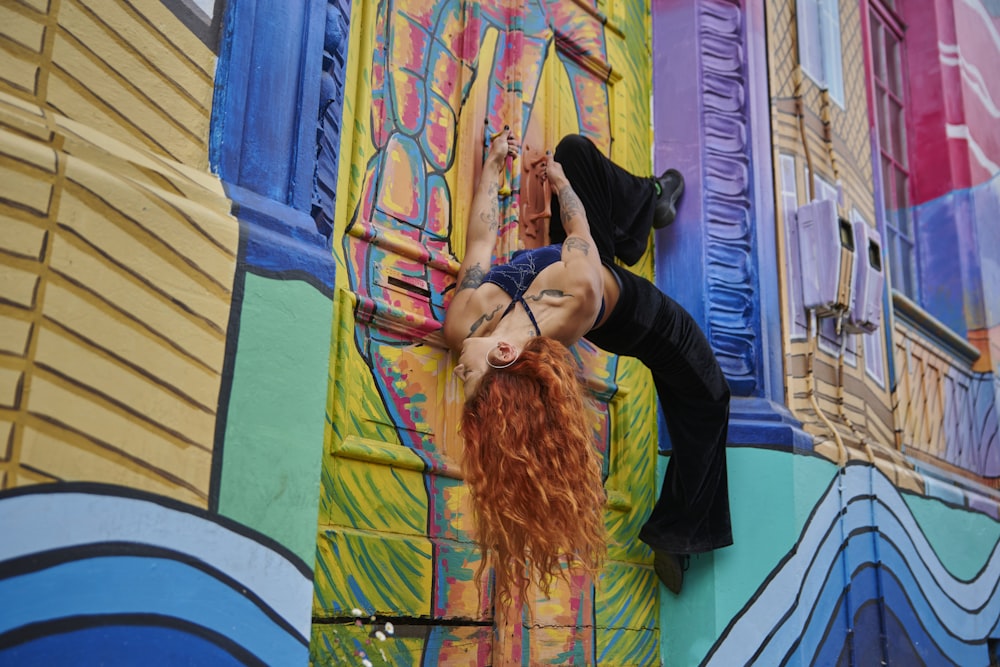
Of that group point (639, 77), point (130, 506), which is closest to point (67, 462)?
point (130, 506)

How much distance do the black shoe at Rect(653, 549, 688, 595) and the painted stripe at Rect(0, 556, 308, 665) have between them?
2308 millimetres

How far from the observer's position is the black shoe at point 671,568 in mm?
4559

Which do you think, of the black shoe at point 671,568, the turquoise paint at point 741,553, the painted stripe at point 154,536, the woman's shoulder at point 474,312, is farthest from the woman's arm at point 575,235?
the painted stripe at point 154,536

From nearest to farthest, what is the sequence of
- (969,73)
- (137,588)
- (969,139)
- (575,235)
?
(137,588) → (575,235) → (969,139) → (969,73)

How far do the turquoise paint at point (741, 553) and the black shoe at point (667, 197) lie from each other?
120 centimetres

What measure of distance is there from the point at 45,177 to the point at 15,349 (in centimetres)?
41

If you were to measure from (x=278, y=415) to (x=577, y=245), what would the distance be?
159 centimetres

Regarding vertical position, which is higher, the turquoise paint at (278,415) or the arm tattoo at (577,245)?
the arm tattoo at (577,245)

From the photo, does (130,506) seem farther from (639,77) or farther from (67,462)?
(639,77)

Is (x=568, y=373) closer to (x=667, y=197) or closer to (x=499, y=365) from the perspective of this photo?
(x=499, y=365)

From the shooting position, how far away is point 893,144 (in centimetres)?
790

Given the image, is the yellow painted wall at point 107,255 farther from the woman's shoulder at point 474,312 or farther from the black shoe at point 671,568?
the black shoe at point 671,568

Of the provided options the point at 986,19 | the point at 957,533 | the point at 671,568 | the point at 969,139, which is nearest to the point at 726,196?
the point at 671,568

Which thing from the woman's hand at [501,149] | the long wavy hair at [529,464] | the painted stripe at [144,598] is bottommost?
the painted stripe at [144,598]
